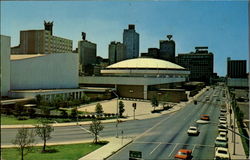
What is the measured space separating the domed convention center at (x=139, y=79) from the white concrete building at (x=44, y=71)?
404 inches

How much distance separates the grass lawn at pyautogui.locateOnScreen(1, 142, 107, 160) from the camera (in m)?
19.6

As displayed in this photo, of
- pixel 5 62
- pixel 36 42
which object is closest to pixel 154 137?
pixel 5 62

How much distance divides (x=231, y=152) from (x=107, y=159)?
1175 centimetres

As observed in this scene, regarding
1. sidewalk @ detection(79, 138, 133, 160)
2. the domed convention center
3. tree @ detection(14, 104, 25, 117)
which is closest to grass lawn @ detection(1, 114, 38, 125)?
tree @ detection(14, 104, 25, 117)

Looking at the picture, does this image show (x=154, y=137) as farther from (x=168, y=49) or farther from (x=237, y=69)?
(x=168, y=49)

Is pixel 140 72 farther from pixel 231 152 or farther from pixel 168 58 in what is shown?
pixel 168 58

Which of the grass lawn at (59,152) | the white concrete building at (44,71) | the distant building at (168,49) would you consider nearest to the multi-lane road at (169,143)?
the grass lawn at (59,152)

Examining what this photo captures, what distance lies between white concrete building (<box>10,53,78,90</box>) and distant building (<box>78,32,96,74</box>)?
96.2m

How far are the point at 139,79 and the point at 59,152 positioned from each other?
2092 inches

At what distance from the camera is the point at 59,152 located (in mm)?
21625

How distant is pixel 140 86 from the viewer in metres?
73.6

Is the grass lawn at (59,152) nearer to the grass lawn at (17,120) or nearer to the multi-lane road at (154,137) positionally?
the multi-lane road at (154,137)

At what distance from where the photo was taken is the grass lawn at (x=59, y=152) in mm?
→ 19578

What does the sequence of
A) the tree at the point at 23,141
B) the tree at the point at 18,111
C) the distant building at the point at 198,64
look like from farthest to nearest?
the distant building at the point at 198,64
the tree at the point at 18,111
the tree at the point at 23,141
